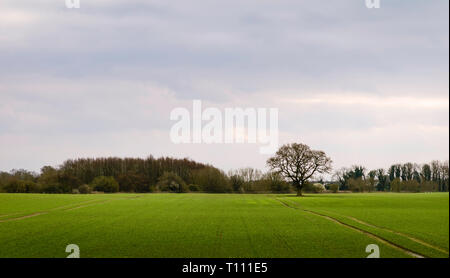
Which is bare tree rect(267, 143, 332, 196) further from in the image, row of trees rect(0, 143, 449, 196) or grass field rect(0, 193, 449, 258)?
grass field rect(0, 193, 449, 258)

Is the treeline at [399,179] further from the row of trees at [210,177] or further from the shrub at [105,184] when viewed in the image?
the shrub at [105,184]

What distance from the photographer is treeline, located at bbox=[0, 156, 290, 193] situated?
114 metres

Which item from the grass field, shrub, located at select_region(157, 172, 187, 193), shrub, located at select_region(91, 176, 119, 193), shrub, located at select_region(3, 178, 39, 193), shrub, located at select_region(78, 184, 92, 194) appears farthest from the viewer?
shrub, located at select_region(157, 172, 187, 193)

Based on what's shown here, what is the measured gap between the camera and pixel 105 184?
12975 centimetres

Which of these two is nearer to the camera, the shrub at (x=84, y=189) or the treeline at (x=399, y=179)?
the shrub at (x=84, y=189)

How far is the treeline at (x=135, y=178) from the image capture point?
11381 cm

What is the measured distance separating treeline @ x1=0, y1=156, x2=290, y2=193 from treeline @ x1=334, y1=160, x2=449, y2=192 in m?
39.1

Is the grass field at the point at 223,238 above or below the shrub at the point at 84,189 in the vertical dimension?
above

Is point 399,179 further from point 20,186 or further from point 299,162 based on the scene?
point 20,186

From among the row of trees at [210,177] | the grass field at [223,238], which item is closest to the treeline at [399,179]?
the row of trees at [210,177]

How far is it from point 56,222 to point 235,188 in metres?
113

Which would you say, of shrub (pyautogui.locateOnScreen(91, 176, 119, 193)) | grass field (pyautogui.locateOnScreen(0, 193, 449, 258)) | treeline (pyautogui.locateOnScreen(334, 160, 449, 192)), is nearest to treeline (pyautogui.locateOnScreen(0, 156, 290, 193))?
shrub (pyautogui.locateOnScreen(91, 176, 119, 193))
